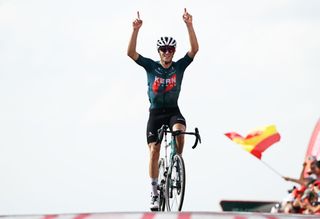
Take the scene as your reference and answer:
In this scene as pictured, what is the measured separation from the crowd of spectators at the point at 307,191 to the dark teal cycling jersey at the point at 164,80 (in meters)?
2.64

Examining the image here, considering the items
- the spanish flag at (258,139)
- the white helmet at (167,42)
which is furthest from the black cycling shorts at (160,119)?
the spanish flag at (258,139)

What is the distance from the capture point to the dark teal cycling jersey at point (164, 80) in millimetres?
11719

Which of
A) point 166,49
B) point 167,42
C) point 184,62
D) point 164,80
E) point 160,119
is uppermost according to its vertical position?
point 167,42

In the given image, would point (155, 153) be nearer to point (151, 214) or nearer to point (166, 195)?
point (166, 195)

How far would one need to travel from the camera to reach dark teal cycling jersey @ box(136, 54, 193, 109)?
461 inches

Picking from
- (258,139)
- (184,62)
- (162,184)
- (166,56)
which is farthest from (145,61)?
(258,139)

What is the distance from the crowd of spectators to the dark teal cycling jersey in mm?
2637

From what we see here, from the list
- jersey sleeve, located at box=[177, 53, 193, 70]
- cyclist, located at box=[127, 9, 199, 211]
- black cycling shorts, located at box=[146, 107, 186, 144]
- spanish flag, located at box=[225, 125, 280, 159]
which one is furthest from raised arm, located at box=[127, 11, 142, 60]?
spanish flag, located at box=[225, 125, 280, 159]

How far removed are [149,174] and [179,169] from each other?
3.26ft

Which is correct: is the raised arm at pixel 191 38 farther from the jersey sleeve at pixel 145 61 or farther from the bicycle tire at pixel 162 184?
the bicycle tire at pixel 162 184

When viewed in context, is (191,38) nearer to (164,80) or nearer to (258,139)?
(164,80)

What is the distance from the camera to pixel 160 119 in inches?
470

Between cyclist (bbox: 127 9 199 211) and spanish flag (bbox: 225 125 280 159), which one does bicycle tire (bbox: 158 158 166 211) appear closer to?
cyclist (bbox: 127 9 199 211)

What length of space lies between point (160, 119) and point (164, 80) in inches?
27.6
